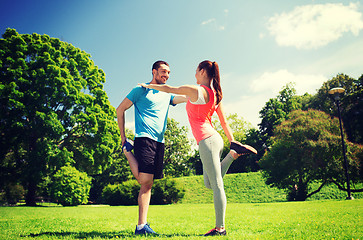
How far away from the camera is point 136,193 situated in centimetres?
2497

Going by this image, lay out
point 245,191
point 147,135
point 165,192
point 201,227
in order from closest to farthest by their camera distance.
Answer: point 147,135
point 201,227
point 165,192
point 245,191

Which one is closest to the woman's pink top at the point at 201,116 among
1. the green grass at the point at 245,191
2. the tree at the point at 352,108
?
the green grass at the point at 245,191

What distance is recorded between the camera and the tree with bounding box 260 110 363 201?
18250 millimetres

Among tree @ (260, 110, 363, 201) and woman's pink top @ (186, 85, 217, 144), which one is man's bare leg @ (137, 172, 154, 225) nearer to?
woman's pink top @ (186, 85, 217, 144)

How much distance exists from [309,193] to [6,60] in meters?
27.8

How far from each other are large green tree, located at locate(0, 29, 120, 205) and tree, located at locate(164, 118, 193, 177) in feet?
53.4

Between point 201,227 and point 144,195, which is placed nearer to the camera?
point 144,195

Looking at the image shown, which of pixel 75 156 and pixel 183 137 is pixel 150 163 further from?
pixel 183 137

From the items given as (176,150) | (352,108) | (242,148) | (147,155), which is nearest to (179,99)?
(147,155)

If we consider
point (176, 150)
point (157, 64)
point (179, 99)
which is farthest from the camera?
point (176, 150)


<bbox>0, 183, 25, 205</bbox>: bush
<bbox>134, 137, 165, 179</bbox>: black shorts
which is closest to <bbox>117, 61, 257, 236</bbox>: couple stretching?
<bbox>134, 137, 165, 179</bbox>: black shorts

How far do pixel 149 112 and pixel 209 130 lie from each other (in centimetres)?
109

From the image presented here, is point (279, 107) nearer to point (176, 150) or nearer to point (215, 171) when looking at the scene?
point (176, 150)

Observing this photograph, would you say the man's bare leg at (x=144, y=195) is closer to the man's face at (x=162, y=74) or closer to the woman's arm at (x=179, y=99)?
the woman's arm at (x=179, y=99)
